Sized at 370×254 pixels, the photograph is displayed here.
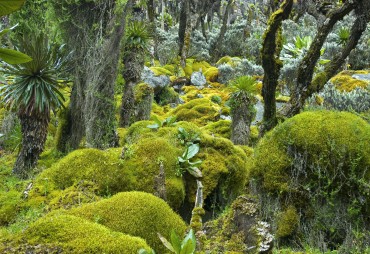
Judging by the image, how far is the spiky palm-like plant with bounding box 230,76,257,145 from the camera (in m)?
9.52

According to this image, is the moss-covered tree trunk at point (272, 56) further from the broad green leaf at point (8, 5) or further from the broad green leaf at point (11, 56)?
the broad green leaf at point (8, 5)

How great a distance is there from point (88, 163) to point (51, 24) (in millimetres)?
4310

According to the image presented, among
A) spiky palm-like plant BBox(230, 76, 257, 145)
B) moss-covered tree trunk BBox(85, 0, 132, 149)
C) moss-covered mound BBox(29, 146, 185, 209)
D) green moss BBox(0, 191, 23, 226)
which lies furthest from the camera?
spiky palm-like plant BBox(230, 76, 257, 145)

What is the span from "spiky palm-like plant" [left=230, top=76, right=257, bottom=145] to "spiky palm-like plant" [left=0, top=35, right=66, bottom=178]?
3.91 m

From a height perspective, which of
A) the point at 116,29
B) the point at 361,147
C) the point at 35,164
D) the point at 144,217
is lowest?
the point at 35,164

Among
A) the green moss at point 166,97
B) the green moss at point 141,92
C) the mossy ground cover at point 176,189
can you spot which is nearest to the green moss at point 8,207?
the mossy ground cover at point 176,189

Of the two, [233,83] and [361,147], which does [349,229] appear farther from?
[233,83]

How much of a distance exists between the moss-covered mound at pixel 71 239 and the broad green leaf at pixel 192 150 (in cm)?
281

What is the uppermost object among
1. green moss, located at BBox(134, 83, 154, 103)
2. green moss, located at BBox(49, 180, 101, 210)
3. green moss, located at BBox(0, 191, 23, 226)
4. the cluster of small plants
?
the cluster of small plants

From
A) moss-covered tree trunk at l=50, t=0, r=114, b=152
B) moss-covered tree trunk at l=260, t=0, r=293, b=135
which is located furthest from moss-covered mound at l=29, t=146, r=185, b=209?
moss-covered tree trunk at l=50, t=0, r=114, b=152

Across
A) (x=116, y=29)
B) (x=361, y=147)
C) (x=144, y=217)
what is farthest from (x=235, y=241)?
(x=116, y=29)

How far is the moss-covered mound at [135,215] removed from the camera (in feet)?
13.5

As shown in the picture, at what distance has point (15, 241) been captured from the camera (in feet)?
10.2

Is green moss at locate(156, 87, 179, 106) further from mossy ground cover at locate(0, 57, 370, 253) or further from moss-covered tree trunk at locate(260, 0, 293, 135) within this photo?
mossy ground cover at locate(0, 57, 370, 253)
